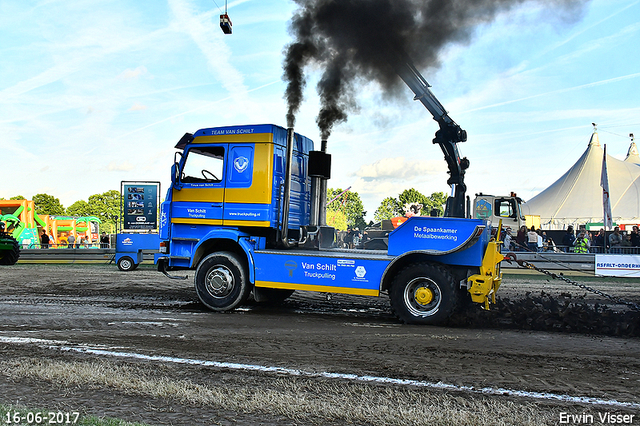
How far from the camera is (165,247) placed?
31.7 ft

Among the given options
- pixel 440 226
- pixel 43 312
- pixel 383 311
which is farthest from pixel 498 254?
pixel 43 312

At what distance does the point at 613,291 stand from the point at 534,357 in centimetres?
844

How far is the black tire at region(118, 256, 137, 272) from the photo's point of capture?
60.6 feet

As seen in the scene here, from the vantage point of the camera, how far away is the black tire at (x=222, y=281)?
29.6 feet

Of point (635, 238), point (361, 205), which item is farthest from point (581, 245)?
point (361, 205)

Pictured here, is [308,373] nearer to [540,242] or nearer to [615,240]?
[615,240]

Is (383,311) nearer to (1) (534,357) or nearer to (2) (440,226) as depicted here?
(2) (440,226)

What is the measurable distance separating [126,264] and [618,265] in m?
16.1

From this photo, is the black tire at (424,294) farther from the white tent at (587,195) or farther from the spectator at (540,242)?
the white tent at (587,195)

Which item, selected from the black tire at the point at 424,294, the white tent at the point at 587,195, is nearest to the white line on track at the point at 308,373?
the black tire at the point at 424,294

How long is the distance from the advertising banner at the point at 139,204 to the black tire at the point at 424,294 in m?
18.2

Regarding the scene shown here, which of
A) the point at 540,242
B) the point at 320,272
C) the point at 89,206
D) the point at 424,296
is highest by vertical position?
the point at 89,206

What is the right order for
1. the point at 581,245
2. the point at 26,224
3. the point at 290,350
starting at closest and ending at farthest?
the point at 290,350 < the point at 581,245 < the point at 26,224

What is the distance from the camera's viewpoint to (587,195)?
47594 millimetres
